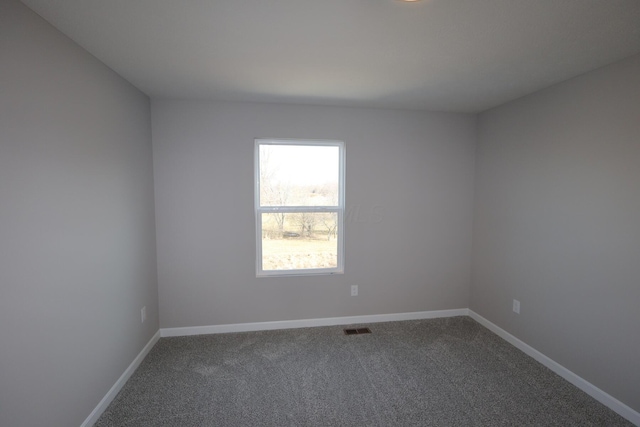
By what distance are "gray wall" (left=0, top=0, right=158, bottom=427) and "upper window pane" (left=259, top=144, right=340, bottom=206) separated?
1.22 m

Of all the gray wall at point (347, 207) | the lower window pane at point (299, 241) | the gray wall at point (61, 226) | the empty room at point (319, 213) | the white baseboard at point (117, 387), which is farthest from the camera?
the lower window pane at point (299, 241)

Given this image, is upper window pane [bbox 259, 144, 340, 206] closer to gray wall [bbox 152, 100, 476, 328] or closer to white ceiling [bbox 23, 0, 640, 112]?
gray wall [bbox 152, 100, 476, 328]

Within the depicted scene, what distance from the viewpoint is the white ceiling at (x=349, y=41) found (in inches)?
56.4

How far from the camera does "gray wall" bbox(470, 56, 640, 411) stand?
77.7 inches

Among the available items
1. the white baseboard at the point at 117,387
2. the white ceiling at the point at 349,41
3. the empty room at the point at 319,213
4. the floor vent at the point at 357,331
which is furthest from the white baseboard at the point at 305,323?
the white ceiling at the point at 349,41

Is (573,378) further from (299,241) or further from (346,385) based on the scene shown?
(299,241)

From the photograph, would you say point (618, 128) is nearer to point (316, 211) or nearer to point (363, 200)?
point (363, 200)

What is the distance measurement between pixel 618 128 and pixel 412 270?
213 cm

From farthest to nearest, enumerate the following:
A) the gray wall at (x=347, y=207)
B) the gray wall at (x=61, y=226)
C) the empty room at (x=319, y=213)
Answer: the gray wall at (x=347, y=207)
the empty room at (x=319, y=213)
the gray wall at (x=61, y=226)

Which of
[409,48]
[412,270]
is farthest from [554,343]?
[409,48]

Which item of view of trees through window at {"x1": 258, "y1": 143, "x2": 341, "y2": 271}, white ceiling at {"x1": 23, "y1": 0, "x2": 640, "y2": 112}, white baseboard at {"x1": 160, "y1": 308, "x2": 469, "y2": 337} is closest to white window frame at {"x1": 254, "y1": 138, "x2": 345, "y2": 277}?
view of trees through window at {"x1": 258, "y1": 143, "x2": 341, "y2": 271}

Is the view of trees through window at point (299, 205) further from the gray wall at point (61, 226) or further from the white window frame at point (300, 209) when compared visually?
the gray wall at point (61, 226)

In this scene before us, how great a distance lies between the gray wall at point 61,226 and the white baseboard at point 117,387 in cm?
5

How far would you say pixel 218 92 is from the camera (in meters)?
2.69
